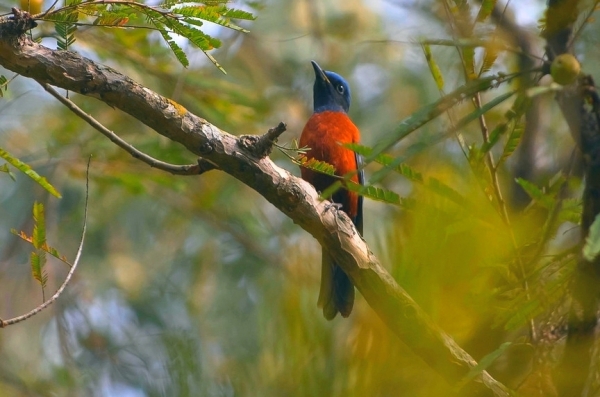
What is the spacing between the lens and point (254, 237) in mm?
7555

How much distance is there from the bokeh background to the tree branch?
18 centimetres

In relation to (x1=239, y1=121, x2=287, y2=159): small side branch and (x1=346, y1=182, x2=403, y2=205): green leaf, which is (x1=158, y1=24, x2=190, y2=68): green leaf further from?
(x1=346, y1=182, x2=403, y2=205): green leaf

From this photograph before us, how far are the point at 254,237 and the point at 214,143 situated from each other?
15.9ft

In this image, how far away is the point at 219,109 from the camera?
5.75m

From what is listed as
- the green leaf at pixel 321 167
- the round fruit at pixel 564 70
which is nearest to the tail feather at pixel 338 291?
the green leaf at pixel 321 167

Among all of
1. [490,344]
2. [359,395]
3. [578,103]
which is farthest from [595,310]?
[359,395]

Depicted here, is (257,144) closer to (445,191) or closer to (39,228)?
(39,228)

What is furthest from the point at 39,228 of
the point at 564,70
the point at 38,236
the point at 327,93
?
the point at 327,93

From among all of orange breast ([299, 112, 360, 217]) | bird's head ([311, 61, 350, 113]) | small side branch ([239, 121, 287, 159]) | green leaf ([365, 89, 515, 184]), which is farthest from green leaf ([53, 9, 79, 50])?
bird's head ([311, 61, 350, 113])

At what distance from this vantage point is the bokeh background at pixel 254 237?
1.28 meters

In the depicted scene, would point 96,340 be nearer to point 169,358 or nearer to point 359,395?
point 169,358

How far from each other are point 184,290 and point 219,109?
2746mm

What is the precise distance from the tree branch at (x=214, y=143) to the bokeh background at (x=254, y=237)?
18cm

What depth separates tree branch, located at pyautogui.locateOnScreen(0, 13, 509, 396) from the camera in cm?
252
